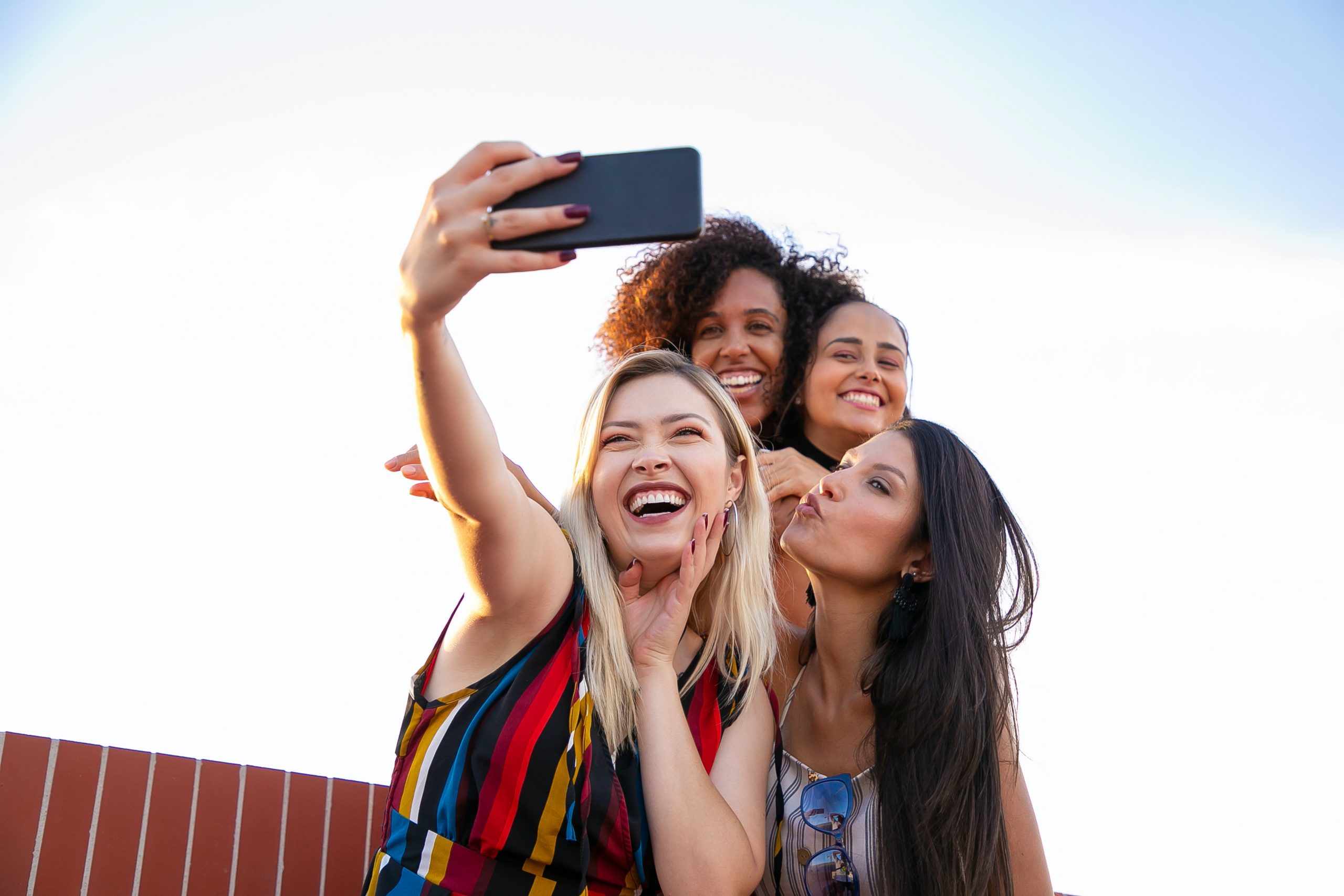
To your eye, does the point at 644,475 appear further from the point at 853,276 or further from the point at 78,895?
the point at 853,276

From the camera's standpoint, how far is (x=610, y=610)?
2816 millimetres

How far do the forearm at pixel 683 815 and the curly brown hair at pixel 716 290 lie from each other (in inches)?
108

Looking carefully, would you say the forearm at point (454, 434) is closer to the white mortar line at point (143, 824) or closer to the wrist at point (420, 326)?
the wrist at point (420, 326)

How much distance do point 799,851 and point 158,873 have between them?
6.72 feet

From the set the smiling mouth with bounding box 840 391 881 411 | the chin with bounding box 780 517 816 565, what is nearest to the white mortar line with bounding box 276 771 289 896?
the chin with bounding box 780 517 816 565

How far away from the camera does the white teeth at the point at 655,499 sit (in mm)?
3008

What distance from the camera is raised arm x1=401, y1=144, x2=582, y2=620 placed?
1612 mm

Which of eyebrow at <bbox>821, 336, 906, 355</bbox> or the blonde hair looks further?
eyebrow at <bbox>821, 336, 906, 355</bbox>

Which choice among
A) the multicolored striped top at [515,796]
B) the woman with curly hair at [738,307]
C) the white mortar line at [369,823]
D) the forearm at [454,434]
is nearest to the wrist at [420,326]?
the forearm at [454,434]

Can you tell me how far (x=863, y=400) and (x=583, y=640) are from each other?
2.62 metres

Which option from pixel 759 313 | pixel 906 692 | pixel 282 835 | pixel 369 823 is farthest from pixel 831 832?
pixel 759 313

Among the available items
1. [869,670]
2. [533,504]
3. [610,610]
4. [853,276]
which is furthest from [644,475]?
[853,276]

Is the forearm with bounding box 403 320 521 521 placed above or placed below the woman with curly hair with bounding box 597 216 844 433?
below

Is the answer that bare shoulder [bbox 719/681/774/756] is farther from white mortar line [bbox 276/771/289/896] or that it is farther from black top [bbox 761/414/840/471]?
black top [bbox 761/414/840/471]
